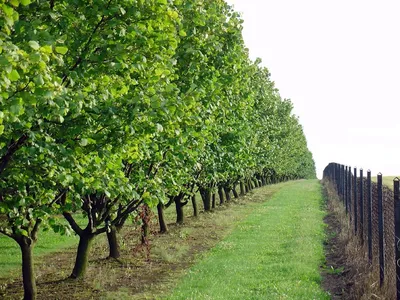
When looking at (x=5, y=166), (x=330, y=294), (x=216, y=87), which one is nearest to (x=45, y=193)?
(x=5, y=166)

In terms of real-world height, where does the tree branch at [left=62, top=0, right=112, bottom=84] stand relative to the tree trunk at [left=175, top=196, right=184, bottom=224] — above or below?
above

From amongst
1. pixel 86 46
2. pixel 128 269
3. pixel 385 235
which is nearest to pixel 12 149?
pixel 86 46

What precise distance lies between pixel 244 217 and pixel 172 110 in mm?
21499

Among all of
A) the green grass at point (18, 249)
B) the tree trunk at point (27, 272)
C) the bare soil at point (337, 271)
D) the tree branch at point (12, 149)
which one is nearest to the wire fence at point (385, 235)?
the bare soil at point (337, 271)

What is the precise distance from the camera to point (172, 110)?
29.1ft

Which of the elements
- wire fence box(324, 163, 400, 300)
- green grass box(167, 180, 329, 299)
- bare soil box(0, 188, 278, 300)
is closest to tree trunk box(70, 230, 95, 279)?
bare soil box(0, 188, 278, 300)

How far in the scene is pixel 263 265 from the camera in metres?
15.4

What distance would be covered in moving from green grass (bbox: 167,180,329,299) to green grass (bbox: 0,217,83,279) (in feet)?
19.3

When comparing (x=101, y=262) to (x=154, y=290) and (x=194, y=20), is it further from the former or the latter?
(x=194, y=20)

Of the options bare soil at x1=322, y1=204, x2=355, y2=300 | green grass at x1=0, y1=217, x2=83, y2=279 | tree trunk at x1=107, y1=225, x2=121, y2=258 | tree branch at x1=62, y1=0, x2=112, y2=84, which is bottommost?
green grass at x1=0, y1=217, x2=83, y2=279

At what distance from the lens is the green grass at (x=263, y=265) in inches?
481

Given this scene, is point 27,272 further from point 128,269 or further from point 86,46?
point 86,46

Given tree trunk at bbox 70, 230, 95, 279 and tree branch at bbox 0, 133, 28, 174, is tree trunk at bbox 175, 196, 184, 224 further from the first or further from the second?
tree branch at bbox 0, 133, 28, 174

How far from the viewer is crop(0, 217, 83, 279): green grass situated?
1827 centimetres
